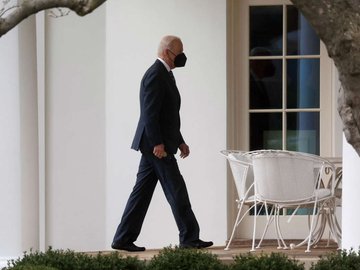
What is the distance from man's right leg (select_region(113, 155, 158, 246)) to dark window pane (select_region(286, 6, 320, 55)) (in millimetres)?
2922

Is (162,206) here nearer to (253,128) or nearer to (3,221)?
(253,128)

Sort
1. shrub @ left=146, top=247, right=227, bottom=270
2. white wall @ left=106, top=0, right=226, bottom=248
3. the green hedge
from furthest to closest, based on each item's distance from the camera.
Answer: white wall @ left=106, top=0, right=226, bottom=248, shrub @ left=146, top=247, right=227, bottom=270, the green hedge

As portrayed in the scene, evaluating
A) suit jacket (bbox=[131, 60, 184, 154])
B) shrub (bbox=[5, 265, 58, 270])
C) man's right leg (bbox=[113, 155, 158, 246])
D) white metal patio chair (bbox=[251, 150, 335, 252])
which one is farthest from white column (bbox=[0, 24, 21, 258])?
shrub (bbox=[5, 265, 58, 270])

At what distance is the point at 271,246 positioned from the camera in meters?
12.6

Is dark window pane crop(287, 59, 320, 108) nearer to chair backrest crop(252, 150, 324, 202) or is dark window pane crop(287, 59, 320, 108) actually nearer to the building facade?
the building facade

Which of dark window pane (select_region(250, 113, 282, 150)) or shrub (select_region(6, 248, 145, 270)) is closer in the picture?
shrub (select_region(6, 248, 145, 270))

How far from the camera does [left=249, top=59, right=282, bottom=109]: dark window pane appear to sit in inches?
537

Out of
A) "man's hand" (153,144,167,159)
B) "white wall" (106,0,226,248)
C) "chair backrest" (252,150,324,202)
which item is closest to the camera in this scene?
"man's hand" (153,144,167,159)

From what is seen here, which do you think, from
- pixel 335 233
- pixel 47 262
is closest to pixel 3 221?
pixel 47 262

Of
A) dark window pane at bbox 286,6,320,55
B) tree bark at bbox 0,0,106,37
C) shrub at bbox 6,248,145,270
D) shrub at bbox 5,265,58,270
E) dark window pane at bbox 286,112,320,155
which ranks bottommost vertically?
shrub at bbox 6,248,145,270

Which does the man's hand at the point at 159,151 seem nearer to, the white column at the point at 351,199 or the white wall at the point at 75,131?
the white column at the point at 351,199

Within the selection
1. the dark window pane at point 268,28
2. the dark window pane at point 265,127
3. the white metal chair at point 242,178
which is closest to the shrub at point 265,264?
the white metal chair at point 242,178

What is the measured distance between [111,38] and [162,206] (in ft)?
5.97

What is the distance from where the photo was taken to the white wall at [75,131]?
13844mm
